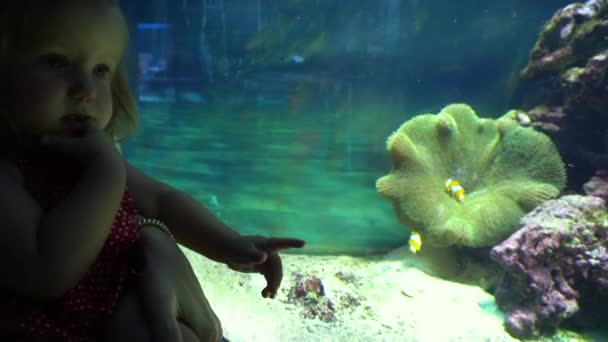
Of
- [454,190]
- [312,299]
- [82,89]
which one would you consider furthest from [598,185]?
[82,89]

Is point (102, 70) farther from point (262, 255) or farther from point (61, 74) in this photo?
point (262, 255)

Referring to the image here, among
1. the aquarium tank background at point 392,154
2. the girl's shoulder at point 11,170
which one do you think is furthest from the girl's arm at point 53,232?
the aquarium tank background at point 392,154

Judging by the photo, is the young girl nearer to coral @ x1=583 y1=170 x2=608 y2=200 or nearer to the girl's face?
the girl's face

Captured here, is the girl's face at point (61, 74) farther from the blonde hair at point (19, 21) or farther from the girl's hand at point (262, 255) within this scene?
the girl's hand at point (262, 255)

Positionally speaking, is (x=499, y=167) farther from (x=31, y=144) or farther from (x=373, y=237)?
(x=31, y=144)

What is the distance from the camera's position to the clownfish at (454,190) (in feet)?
15.9

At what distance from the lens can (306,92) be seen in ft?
25.6

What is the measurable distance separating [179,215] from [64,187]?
0.37 meters

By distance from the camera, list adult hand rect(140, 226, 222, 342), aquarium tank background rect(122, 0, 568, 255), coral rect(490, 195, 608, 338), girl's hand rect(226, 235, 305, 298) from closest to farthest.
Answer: adult hand rect(140, 226, 222, 342) < girl's hand rect(226, 235, 305, 298) < coral rect(490, 195, 608, 338) < aquarium tank background rect(122, 0, 568, 255)

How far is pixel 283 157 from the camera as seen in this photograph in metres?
7.04

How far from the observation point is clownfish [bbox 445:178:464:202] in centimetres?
484

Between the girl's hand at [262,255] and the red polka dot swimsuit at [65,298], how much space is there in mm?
300

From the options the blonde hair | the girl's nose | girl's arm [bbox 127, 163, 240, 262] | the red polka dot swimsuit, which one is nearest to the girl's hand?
girl's arm [bbox 127, 163, 240, 262]

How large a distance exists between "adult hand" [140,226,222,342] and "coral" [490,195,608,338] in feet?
10.6
